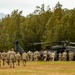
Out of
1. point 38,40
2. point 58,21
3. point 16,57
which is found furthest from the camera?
point 38,40

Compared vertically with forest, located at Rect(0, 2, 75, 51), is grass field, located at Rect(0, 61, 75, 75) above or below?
below

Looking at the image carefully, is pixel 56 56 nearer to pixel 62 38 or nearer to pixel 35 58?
pixel 35 58

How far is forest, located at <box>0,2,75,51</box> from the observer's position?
78.6 m

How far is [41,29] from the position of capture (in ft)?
285

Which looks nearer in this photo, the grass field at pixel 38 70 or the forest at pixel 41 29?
the grass field at pixel 38 70

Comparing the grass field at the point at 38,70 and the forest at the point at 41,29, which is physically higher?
the forest at the point at 41,29

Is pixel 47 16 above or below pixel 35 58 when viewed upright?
above

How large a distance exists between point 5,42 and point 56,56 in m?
23.2

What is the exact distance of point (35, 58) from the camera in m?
63.0

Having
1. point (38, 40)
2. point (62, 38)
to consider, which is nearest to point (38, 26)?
point (38, 40)

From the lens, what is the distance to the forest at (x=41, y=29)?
7856cm

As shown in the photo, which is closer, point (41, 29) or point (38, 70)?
point (38, 70)

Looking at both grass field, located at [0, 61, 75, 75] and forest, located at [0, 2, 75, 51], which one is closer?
grass field, located at [0, 61, 75, 75]

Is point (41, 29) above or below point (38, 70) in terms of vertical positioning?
above
